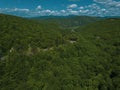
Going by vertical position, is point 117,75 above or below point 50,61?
below

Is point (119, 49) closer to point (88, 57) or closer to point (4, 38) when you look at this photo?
point (88, 57)

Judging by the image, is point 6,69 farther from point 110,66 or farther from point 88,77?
point 110,66

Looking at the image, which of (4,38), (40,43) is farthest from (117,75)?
(4,38)

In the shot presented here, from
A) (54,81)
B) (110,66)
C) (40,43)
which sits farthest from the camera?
(40,43)

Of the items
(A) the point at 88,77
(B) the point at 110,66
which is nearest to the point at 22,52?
(A) the point at 88,77

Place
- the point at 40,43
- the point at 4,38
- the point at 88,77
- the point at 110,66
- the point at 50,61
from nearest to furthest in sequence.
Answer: the point at 88,77 < the point at 50,61 < the point at 110,66 < the point at 40,43 < the point at 4,38

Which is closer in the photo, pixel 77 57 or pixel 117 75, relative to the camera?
pixel 117 75
